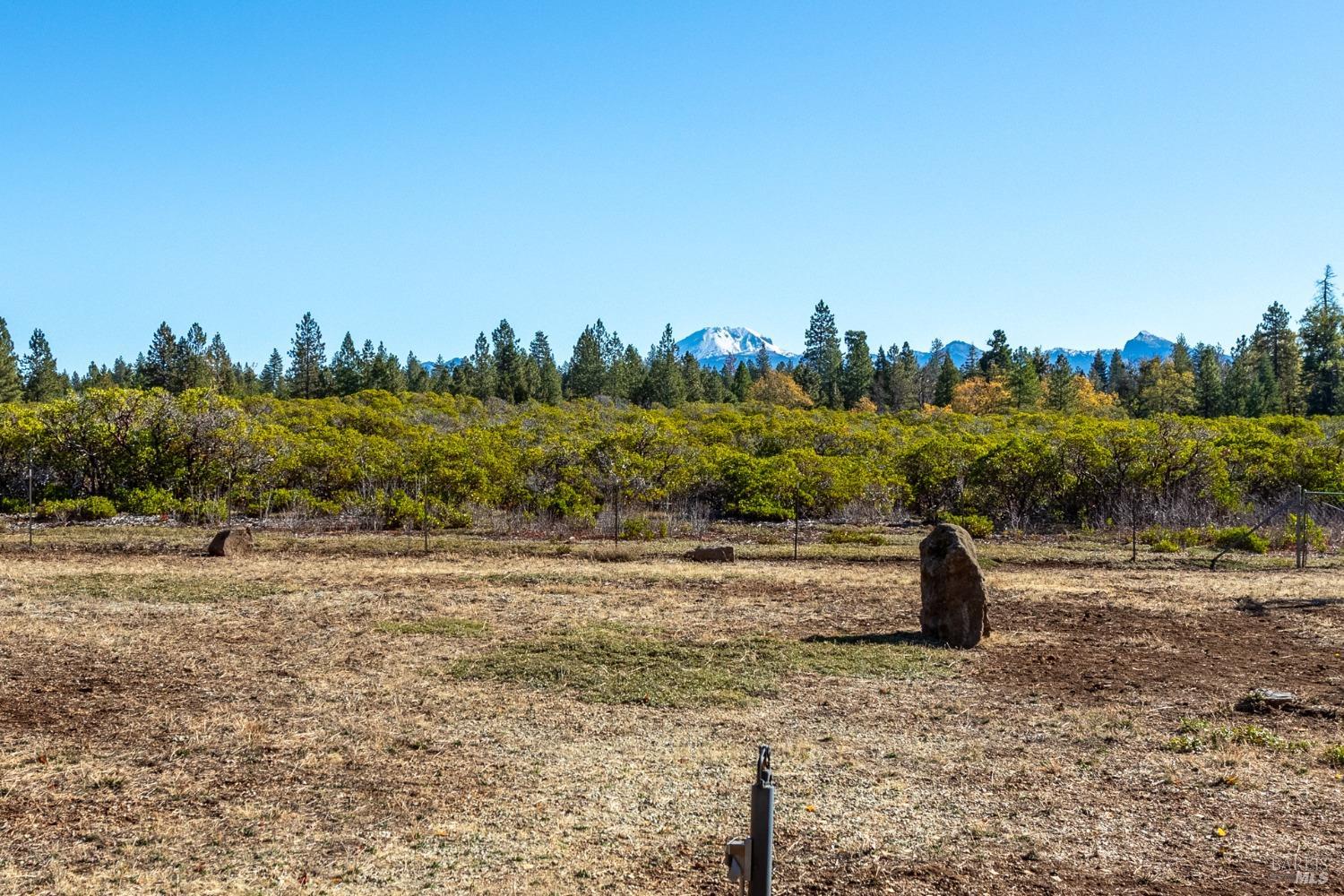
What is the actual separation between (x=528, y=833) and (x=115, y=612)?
29.2 ft

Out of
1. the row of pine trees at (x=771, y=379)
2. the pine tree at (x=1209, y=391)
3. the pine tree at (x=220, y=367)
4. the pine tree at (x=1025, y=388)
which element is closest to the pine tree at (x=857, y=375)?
the row of pine trees at (x=771, y=379)

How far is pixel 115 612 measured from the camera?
12289 millimetres

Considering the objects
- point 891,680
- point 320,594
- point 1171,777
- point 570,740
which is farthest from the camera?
point 320,594

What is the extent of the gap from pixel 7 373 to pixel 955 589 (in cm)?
7269

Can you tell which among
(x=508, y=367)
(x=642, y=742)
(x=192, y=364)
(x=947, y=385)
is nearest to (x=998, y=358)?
(x=947, y=385)

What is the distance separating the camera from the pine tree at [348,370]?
76188mm

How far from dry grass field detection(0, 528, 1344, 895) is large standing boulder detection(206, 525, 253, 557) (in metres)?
3.59

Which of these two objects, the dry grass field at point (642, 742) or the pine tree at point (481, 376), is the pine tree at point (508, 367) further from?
the dry grass field at point (642, 742)

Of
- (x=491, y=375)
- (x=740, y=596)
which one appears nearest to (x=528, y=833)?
(x=740, y=596)

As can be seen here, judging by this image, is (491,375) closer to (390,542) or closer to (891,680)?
(390,542)

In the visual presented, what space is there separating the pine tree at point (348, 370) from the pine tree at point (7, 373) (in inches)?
826

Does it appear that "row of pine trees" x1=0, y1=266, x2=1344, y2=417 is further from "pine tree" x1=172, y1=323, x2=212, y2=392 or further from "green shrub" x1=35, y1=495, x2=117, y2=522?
"green shrub" x1=35, y1=495, x2=117, y2=522

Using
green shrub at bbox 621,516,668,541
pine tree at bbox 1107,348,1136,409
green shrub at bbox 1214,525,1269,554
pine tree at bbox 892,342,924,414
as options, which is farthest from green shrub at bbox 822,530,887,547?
pine tree at bbox 1107,348,1136,409

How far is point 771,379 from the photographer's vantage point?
3393 inches
